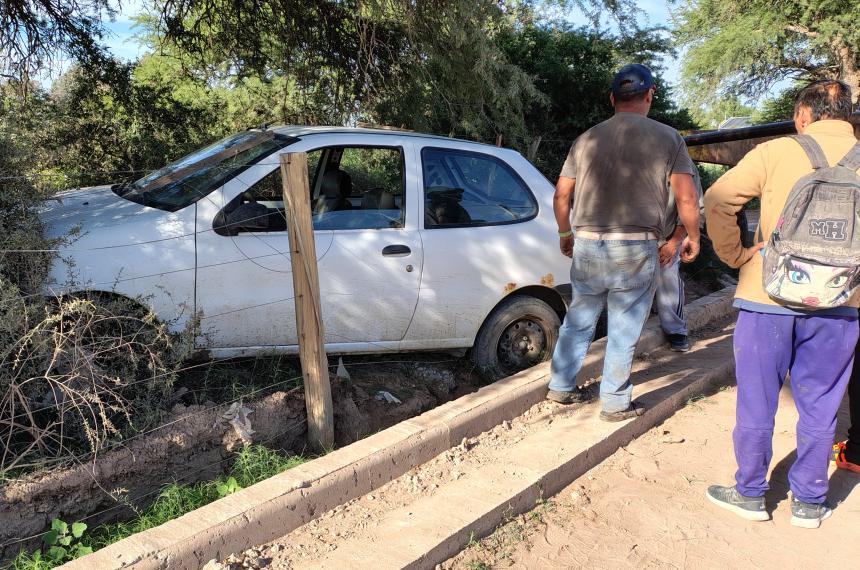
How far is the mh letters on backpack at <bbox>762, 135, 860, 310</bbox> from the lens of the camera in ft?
9.37

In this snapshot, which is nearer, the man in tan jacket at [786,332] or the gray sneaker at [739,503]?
the man in tan jacket at [786,332]

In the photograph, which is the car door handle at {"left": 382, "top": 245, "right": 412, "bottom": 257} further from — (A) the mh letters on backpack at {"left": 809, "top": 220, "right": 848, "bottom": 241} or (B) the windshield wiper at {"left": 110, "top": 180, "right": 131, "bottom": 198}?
(A) the mh letters on backpack at {"left": 809, "top": 220, "right": 848, "bottom": 241}

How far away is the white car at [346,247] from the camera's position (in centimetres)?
404

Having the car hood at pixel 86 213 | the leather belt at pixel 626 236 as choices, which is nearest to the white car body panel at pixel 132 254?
the car hood at pixel 86 213

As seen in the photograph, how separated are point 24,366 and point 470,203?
290 cm

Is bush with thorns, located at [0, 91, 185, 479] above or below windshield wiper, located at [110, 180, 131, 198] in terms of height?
below

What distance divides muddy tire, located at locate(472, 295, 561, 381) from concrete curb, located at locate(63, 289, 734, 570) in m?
0.44

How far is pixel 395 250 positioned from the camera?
458 centimetres

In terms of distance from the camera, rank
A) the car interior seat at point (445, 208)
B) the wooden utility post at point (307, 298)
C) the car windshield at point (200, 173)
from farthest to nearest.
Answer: the car interior seat at point (445, 208), the car windshield at point (200, 173), the wooden utility post at point (307, 298)

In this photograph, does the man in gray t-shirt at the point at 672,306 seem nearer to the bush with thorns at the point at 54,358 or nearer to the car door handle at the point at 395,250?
the car door handle at the point at 395,250

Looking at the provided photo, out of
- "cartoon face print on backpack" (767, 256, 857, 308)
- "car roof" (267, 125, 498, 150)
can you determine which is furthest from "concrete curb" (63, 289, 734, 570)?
"car roof" (267, 125, 498, 150)

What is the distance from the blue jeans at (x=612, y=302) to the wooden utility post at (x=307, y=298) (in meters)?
1.46

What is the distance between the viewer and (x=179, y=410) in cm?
366

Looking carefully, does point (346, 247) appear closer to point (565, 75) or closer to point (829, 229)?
point (829, 229)
